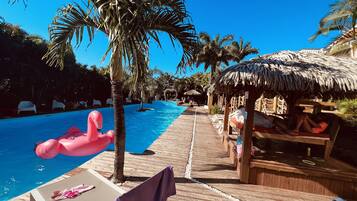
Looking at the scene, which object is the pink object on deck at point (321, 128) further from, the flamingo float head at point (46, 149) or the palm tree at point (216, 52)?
the palm tree at point (216, 52)

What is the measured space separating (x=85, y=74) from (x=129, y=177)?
17.8m

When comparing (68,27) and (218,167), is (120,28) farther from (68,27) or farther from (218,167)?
(218,167)

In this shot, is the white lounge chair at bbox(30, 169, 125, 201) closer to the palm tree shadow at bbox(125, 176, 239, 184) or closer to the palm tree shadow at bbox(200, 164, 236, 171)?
the palm tree shadow at bbox(125, 176, 239, 184)

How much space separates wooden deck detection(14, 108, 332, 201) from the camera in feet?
11.8

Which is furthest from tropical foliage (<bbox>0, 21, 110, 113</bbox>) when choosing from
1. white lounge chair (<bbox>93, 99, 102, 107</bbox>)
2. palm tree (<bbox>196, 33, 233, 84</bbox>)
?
palm tree (<bbox>196, 33, 233, 84</bbox>)

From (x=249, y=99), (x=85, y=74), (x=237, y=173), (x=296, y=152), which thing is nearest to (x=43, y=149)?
(x=249, y=99)

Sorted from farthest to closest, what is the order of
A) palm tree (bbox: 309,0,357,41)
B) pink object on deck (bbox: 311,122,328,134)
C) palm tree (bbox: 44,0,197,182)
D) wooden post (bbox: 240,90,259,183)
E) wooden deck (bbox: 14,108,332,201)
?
palm tree (bbox: 309,0,357,41)
pink object on deck (bbox: 311,122,328,134)
wooden post (bbox: 240,90,259,183)
wooden deck (bbox: 14,108,332,201)
palm tree (bbox: 44,0,197,182)

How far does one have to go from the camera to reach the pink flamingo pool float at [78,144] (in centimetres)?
219

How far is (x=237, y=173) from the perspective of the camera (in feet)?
14.7

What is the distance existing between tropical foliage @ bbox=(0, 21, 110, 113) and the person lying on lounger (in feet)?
43.6

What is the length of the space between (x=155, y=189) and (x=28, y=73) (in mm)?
15054

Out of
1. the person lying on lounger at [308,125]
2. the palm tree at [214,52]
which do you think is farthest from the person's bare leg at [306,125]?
the palm tree at [214,52]

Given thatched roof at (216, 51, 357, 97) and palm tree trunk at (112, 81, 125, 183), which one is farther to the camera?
thatched roof at (216, 51, 357, 97)

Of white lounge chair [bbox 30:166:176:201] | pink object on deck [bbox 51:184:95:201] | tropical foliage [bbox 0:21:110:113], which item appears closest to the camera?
white lounge chair [bbox 30:166:176:201]
